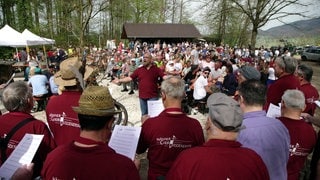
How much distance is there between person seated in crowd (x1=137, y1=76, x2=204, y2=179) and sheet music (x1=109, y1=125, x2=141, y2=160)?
7.3 inches

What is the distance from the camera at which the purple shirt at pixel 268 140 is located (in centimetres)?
238

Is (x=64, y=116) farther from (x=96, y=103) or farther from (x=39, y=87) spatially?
(x=39, y=87)

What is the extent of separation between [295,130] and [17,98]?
2.74 meters

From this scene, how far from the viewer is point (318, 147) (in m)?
3.30

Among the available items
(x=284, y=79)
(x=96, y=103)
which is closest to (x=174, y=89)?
(x=96, y=103)

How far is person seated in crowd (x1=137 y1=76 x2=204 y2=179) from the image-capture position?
260 cm

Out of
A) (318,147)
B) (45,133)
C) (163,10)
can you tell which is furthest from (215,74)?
(163,10)

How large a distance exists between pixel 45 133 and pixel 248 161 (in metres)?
1.78

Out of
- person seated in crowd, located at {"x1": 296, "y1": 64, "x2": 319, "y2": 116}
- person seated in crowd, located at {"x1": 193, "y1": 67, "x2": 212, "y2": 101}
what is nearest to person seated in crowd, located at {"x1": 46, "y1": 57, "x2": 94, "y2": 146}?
person seated in crowd, located at {"x1": 296, "y1": 64, "x2": 319, "y2": 116}

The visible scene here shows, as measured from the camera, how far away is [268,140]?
7.79 ft

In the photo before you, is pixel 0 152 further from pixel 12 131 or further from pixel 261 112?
pixel 261 112

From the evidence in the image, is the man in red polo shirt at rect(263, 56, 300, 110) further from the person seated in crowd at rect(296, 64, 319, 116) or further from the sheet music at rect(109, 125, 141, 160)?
the sheet music at rect(109, 125, 141, 160)

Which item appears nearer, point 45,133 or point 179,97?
point 45,133

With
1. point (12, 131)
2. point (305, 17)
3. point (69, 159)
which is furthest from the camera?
point (305, 17)
